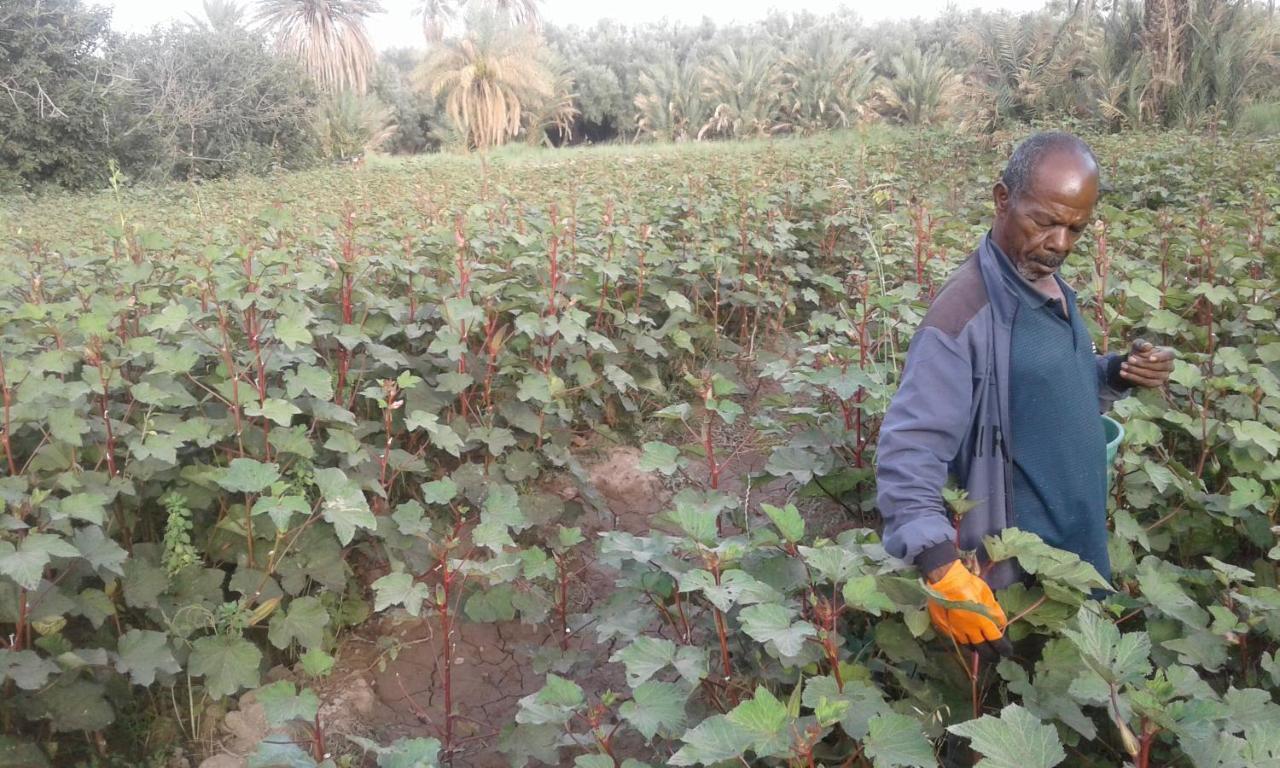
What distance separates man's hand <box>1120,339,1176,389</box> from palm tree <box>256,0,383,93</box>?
2766 centimetres

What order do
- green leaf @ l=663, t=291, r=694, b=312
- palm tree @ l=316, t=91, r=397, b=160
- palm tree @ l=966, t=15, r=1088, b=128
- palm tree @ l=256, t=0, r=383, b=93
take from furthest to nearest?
palm tree @ l=256, t=0, r=383, b=93, palm tree @ l=316, t=91, r=397, b=160, palm tree @ l=966, t=15, r=1088, b=128, green leaf @ l=663, t=291, r=694, b=312

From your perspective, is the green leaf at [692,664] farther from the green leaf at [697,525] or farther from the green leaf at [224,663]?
the green leaf at [224,663]

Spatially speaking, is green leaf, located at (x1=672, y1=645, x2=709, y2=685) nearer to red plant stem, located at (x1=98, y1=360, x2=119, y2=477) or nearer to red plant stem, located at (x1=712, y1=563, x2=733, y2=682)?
red plant stem, located at (x1=712, y1=563, x2=733, y2=682)

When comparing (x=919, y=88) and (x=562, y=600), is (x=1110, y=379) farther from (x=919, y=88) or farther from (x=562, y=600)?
(x=919, y=88)

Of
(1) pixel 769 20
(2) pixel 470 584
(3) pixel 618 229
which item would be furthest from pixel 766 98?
(2) pixel 470 584

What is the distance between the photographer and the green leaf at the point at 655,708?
5.63ft

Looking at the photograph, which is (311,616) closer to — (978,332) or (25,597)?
(25,597)

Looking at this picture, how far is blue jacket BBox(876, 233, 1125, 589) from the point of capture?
1.74 m

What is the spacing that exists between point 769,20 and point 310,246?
120 feet

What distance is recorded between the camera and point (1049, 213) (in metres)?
1.83

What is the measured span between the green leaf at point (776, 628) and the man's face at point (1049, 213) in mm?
853


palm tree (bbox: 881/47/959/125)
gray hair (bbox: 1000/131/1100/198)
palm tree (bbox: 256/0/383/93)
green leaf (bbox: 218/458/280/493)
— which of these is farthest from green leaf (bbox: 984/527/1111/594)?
palm tree (bbox: 256/0/383/93)

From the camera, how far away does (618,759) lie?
8.20 feet

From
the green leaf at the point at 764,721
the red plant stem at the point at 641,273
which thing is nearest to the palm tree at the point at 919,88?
the red plant stem at the point at 641,273
